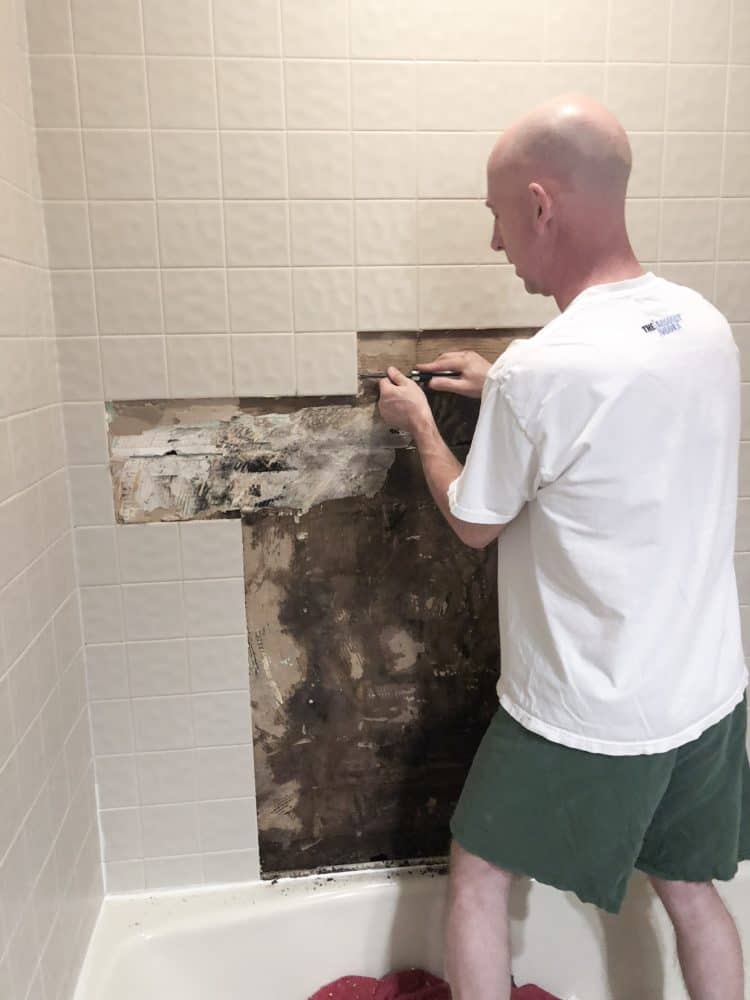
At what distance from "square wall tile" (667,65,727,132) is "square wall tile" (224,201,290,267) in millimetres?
687

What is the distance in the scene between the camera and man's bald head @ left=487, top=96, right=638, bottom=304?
1.06 m

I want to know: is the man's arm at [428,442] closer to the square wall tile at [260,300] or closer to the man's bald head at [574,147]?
the square wall tile at [260,300]

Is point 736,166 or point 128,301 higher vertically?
point 736,166

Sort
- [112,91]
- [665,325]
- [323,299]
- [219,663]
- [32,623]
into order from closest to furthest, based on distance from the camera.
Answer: [665,325], [32,623], [112,91], [323,299], [219,663]

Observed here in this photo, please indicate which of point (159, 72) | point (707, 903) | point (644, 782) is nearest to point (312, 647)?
point (644, 782)

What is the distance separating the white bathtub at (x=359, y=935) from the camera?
1447 millimetres

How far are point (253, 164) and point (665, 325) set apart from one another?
71 cm

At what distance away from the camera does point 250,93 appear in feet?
4.24

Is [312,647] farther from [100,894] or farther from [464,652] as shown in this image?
[100,894]

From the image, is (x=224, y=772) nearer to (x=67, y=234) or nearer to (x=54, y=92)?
(x=67, y=234)

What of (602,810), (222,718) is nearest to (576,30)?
(602,810)

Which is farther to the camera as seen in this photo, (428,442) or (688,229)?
(688,229)

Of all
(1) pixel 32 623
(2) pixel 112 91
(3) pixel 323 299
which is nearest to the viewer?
(1) pixel 32 623

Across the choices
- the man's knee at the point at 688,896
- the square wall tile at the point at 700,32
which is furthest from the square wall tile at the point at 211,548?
the square wall tile at the point at 700,32
